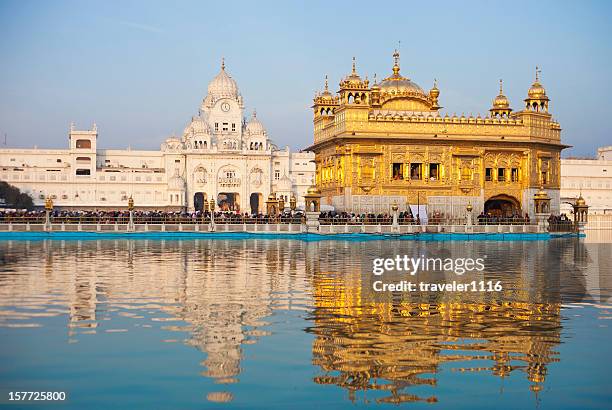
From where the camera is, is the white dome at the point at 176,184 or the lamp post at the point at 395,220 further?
the white dome at the point at 176,184

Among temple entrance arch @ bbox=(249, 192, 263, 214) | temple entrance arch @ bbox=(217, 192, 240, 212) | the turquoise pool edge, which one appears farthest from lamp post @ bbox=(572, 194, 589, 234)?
temple entrance arch @ bbox=(249, 192, 263, 214)

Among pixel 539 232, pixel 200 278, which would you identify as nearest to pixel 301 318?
pixel 200 278

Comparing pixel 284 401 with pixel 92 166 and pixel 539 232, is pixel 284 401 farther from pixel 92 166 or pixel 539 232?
pixel 92 166

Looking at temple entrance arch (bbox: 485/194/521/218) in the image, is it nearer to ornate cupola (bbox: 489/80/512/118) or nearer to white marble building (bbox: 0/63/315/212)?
ornate cupola (bbox: 489/80/512/118)

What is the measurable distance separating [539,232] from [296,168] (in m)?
61.9

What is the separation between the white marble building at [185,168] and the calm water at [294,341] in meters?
74.3

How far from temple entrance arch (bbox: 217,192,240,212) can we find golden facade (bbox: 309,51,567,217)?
48.8m

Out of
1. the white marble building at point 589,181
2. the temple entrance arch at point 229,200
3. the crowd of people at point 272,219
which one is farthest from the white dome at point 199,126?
the crowd of people at point 272,219

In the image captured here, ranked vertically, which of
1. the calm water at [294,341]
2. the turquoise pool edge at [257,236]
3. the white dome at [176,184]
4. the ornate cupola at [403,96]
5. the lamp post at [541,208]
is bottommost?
the calm water at [294,341]

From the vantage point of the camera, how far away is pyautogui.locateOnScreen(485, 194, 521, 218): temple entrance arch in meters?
46.9

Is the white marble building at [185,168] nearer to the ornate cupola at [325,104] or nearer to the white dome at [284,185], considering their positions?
the white dome at [284,185]

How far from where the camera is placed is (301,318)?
1270cm

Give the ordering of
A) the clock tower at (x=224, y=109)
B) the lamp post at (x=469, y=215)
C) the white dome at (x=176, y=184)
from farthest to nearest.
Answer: the clock tower at (x=224, y=109), the white dome at (x=176, y=184), the lamp post at (x=469, y=215)

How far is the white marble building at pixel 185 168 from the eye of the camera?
302ft
